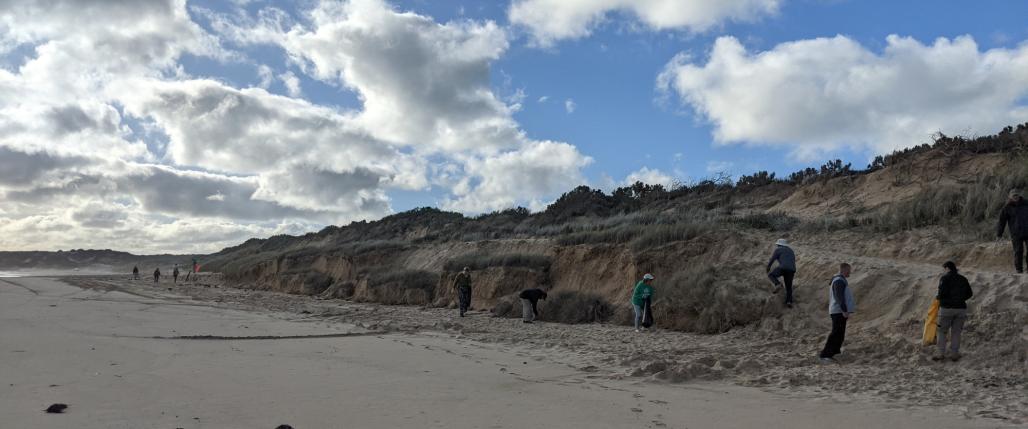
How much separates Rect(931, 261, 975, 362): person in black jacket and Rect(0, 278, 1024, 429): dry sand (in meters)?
1.76

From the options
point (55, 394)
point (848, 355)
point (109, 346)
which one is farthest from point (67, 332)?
point (848, 355)

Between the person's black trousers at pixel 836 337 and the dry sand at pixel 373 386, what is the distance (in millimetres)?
1005

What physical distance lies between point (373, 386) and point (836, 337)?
670cm

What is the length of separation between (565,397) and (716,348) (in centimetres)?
487

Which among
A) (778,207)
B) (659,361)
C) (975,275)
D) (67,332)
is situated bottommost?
(67,332)

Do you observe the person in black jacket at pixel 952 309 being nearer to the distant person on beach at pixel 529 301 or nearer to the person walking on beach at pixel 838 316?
the person walking on beach at pixel 838 316

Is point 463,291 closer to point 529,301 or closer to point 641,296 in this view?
point 529,301

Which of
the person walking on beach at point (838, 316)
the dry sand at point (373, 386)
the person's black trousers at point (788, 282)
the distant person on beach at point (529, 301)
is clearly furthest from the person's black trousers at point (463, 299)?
the person walking on beach at point (838, 316)

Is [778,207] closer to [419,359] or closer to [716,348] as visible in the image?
[716,348]

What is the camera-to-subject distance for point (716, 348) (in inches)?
427

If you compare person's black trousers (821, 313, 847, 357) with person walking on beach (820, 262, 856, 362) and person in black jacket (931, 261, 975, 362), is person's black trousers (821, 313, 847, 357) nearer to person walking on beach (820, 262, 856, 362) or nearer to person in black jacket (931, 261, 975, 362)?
person walking on beach (820, 262, 856, 362)

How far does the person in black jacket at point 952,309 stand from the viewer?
855 cm

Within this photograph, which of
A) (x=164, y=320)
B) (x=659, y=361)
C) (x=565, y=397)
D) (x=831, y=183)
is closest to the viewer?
(x=565, y=397)

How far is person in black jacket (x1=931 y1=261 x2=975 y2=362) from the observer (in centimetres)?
855
